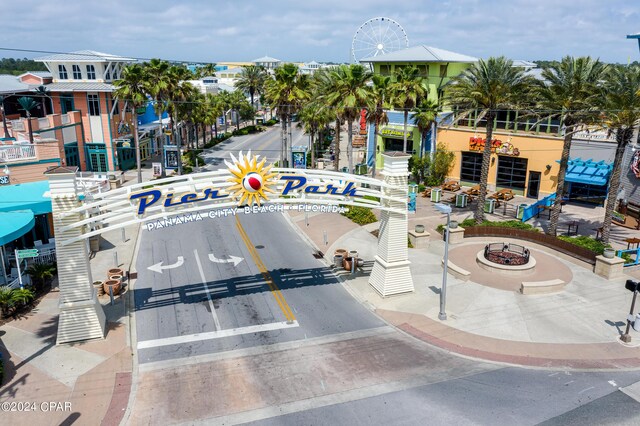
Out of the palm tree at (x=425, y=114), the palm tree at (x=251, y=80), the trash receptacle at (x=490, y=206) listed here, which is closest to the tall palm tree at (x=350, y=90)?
the palm tree at (x=425, y=114)

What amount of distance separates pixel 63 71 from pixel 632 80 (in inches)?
Answer: 2005

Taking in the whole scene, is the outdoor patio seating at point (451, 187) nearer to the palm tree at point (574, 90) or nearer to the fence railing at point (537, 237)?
the fence railing at point (537, 237)

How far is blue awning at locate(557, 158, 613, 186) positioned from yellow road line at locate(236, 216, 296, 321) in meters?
26.1

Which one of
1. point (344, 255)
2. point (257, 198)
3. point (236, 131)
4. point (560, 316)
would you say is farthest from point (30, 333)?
point (236, 131)

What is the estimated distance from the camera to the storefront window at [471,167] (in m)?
46.7

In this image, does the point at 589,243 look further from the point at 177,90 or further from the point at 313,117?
the point at 177,90

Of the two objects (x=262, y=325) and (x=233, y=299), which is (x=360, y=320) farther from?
(x=233, y=299)

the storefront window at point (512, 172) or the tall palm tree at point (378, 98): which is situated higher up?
the tall palm tree at point (378, 98)

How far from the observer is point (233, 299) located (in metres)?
Result: 23.5

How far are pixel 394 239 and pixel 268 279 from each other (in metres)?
7.22

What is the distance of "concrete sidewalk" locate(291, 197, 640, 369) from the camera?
62.5 ft

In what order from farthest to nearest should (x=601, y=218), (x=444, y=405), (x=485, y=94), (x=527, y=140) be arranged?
(x=527, y=140) < (x=601, y=218) < (x=485, y=94) < (x=444, y=405)

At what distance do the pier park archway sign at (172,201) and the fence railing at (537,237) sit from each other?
11.2m

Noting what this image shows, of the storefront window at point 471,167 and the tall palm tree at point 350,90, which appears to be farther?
the storefront window at point 471,167
